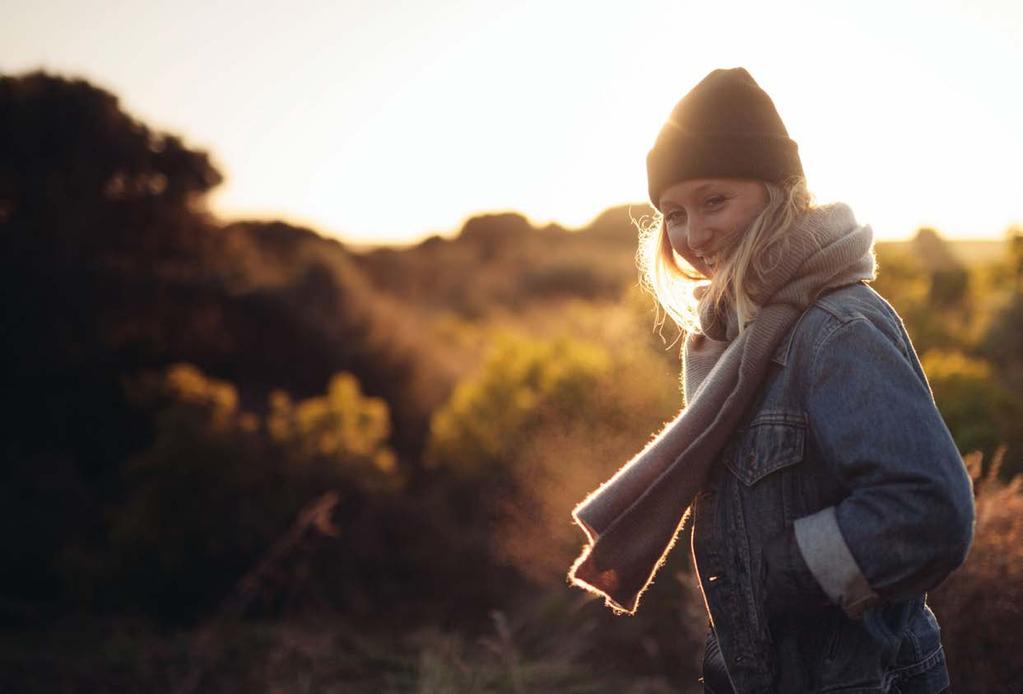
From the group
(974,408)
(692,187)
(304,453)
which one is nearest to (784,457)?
(692,187)

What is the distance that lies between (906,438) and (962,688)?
2390 millimetres

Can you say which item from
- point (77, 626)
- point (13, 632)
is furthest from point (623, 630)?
point (13, 632)

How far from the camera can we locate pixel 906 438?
1211 millimetres

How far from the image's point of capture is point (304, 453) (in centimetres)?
773

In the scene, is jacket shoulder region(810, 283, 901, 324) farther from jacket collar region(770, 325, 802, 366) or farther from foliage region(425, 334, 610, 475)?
foliage region(425, 334, 610, 475)

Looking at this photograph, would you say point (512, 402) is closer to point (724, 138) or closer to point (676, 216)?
point (676, 216)

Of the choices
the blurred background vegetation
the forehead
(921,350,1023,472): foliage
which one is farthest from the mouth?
(921,350,1023,472): foliage

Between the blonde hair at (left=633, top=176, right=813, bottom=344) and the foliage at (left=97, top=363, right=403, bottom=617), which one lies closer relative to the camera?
the blonde hair at (left=633, top=176, right=813, bottom=344)

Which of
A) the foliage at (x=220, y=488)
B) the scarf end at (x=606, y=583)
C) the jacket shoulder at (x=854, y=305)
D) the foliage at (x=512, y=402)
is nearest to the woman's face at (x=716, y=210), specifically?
the jacket shoulder at (x=854, y=305)

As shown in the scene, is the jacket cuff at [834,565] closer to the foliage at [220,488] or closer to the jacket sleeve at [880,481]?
the jacket sleeve at [880,481]

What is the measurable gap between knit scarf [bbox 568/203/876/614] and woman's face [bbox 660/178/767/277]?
97mm

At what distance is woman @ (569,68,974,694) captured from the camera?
122 cm

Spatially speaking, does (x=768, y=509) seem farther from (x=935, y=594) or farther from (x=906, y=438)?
(x=935, y=594)

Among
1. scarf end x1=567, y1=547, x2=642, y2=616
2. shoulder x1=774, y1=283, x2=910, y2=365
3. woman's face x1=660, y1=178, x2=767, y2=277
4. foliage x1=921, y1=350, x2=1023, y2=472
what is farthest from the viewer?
foliage x1=921, y1=350, x2=1023, y2=472
